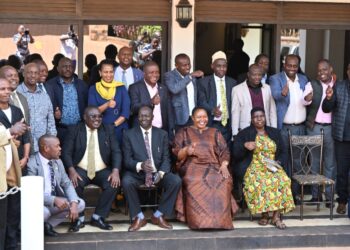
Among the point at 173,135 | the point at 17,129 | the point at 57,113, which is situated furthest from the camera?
the point at 173,135

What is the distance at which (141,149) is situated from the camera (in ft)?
23.3

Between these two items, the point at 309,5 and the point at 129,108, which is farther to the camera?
the point at 309,5

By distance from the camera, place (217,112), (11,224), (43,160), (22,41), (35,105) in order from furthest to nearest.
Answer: (22,41) < (217,112) < (35,105) < (43,160) < (11,224)

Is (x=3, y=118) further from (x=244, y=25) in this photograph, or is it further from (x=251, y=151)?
(x=244, y=25)

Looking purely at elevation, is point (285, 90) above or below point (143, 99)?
above

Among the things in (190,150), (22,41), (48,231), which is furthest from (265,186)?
(22,41)

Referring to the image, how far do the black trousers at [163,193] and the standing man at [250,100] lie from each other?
1110 mm

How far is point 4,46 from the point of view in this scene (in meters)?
8.13

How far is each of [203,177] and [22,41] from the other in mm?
2838

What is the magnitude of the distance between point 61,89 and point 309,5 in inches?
132

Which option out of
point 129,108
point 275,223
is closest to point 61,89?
point 129,108

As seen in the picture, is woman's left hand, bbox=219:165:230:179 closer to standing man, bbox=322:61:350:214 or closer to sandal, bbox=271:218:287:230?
sandal, bbox=271:218:287:230

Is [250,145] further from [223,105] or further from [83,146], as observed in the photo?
[83,146]

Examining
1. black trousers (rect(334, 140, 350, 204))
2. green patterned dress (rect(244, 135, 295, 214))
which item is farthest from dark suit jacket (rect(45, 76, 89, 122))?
Answer: black trousers (rect(334, 140, 350, 204))
